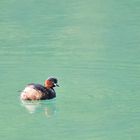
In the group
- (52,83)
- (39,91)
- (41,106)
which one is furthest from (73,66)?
(41,106)

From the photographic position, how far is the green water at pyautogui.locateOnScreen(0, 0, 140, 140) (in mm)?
12664

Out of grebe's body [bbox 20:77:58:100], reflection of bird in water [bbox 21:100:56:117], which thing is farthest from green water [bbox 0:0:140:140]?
grebe's body [bbox 20:77:58:100]

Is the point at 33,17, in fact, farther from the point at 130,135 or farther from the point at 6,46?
the point at 130,135

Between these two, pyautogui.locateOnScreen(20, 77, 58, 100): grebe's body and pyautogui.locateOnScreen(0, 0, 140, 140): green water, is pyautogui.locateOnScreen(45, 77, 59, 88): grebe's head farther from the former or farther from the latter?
pyautogui.locateOnScreen(0, 0, 140, 140): green water

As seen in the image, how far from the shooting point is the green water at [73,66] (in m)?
12.7

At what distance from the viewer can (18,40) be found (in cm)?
1948

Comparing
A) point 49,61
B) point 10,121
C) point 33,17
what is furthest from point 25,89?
point 33,17

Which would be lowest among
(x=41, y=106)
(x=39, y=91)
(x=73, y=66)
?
(x=41, y=106)

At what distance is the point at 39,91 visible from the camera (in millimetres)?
14383

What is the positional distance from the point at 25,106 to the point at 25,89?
0.40m

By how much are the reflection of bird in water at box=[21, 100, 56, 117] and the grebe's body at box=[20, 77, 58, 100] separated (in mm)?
82

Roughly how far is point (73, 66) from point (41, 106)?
7.94 ft

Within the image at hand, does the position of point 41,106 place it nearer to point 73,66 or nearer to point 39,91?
point 39,91

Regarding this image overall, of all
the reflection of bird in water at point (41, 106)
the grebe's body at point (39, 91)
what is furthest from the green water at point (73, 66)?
the grebe's body at point (39, 91)
